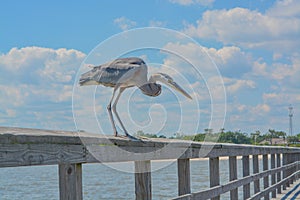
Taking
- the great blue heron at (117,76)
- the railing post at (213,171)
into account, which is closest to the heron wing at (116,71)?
the great blue heron at (117,76)

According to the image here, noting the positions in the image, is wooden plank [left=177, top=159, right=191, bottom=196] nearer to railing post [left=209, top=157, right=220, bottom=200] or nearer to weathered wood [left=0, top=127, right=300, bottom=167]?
weathered wood [left=0, top=127, right=300, bottom=167]

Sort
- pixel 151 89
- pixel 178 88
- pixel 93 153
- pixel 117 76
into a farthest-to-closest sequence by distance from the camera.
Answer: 1. pixel 178 88
2. pixel 151 89
3. pixel 117 76
4. pixel 93 153

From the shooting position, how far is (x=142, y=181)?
11.6ft

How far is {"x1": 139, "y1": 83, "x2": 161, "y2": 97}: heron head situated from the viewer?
3.71 m

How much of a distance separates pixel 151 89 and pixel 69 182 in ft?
4.40

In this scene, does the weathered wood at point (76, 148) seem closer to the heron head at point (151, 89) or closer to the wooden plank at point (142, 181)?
the wooden plank at point (142, 181)

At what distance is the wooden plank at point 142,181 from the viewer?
11.6 ft

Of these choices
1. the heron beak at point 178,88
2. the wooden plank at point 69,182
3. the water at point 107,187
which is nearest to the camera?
the wooden plank at point 69,182

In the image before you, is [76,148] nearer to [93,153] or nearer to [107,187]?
[93,153]

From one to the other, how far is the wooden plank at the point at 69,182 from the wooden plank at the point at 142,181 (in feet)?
3.05

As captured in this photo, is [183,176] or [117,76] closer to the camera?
[117,76]

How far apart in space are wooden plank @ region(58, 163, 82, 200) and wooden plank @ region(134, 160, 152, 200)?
0.93m

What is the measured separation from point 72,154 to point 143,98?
1265mm

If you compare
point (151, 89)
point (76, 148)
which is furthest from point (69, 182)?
point (151, 89)
